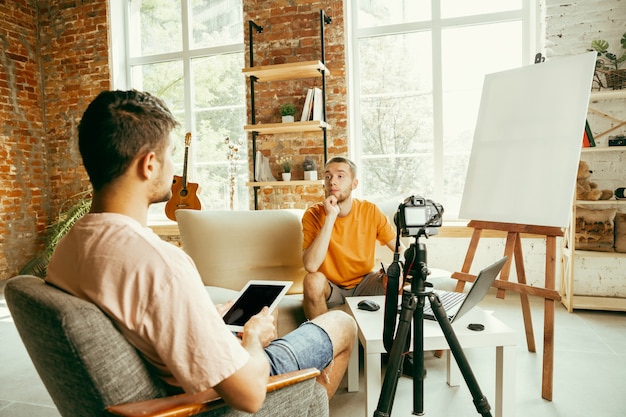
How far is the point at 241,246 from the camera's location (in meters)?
2.47

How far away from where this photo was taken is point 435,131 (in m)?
A: 3.91

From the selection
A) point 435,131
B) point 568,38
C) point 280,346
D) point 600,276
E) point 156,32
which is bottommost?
point 600,276

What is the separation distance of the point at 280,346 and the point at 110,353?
1.59ft

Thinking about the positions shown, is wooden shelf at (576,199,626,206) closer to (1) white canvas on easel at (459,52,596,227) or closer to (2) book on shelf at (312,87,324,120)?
(1) white canvas on easel at (459,52,596,227)

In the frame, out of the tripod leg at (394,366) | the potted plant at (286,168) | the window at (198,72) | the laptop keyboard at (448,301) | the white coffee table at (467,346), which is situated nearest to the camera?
the tripod leg at (394,366)

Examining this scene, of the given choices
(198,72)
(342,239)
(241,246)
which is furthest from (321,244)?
(198,72)

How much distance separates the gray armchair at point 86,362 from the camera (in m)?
0.77

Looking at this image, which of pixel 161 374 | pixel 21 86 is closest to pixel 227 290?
pixel 161 374

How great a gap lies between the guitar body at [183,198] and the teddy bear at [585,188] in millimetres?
3104

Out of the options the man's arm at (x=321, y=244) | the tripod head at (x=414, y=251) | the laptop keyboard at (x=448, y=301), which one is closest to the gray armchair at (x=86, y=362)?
the tripod head at (x=414, y=251)

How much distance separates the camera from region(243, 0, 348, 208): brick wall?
3.91 m

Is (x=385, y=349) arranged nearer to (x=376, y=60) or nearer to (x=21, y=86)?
(x=376, y=60)

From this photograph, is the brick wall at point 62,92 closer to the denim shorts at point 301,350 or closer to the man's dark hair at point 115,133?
the denim shorts at point 301,350

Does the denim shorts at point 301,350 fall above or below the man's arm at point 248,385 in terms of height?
below
